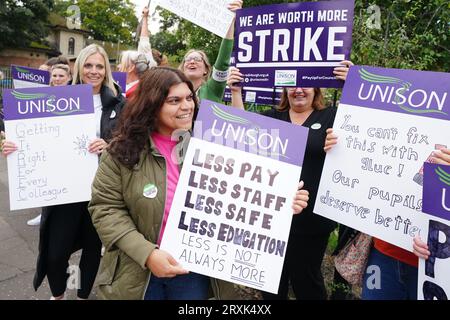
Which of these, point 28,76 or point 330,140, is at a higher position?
point 28,76

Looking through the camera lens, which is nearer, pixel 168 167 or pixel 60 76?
pixel 168 167

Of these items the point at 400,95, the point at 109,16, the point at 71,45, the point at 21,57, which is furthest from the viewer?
the point at 71,45

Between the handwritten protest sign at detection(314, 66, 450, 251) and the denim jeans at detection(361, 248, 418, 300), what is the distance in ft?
0.87

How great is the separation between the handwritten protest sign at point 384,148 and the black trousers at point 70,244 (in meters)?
1.83

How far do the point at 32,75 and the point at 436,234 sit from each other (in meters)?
5.67

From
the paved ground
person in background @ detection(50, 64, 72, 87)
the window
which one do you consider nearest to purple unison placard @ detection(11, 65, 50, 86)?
the paved ground

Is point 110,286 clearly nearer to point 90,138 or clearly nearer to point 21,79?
point 90,138

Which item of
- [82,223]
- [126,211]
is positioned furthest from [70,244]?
[126,211]

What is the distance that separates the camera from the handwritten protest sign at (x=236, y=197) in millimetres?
1791

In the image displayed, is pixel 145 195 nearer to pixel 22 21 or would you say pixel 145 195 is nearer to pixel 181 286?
pixel 181 286

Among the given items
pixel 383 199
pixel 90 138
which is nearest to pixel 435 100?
pixel 383 199

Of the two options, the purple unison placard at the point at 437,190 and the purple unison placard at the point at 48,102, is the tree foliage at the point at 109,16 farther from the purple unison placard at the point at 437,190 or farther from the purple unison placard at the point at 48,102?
the purple unison placard at the point at 437,190

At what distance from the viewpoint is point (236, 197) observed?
183cm
